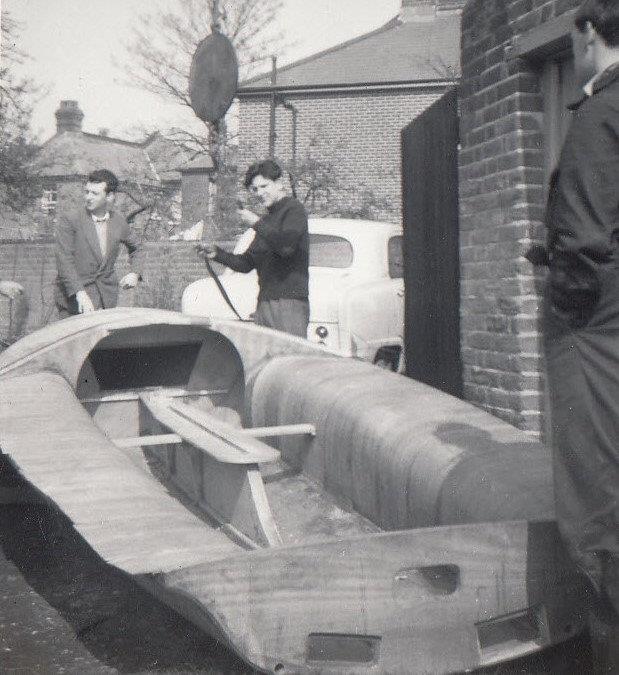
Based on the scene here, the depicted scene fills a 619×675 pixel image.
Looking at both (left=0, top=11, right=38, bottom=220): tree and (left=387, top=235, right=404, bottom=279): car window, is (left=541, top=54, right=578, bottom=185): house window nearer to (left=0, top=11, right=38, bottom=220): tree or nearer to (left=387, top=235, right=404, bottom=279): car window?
(left=387, top=235, right=404, bottom=279): car window

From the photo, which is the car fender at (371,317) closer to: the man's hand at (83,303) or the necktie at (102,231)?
the necktie at (102,231)

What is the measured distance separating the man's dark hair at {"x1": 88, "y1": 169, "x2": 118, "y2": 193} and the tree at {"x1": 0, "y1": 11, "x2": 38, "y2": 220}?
1127 centimetres

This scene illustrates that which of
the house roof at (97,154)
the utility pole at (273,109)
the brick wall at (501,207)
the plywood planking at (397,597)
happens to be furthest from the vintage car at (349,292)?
the house roof at (97,154)

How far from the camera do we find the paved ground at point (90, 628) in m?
3.16

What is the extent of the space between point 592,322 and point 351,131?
24822 millimetres

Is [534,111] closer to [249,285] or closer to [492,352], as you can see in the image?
[492,352]

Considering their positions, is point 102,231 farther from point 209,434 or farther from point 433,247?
point 209,434

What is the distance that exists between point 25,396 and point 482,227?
8.65ft

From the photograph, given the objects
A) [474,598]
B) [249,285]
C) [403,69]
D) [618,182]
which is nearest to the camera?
[618,182]

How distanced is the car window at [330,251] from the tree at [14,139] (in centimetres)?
951

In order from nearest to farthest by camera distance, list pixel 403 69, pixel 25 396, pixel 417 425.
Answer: pixel 417 425
pixel 25 396
pixel 403 69

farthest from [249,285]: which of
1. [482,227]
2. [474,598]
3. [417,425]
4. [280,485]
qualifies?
[474,598]

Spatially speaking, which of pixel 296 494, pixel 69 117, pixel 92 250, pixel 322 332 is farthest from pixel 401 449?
pixel 69 117

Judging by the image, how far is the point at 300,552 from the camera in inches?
96.0
